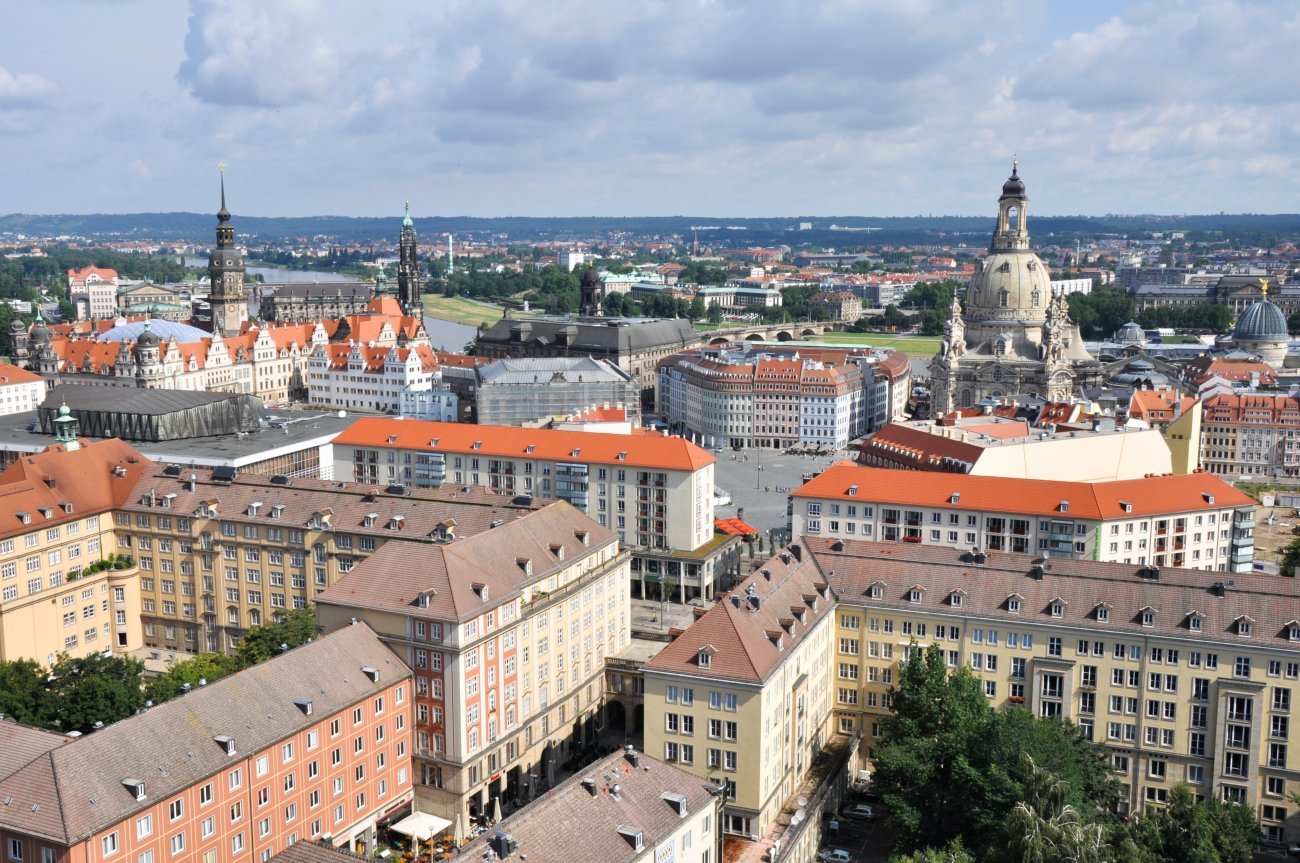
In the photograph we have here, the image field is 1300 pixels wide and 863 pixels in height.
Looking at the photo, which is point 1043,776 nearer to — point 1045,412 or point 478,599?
point 478,599

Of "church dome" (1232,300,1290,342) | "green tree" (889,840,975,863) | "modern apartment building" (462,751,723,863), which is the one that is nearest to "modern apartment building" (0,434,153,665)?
"modern apartment building" (462,751,723,863)

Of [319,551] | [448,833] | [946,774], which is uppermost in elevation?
[319,551]

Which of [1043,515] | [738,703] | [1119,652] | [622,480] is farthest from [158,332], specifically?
[1119,652]

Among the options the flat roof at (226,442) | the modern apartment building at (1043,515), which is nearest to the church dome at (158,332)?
the flat roof at (226,442)

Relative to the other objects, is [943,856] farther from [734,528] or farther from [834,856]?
[734,528]

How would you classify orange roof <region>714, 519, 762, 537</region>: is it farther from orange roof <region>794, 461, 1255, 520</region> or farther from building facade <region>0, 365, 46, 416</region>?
building facade <region>0, 365, 46, 416</region>

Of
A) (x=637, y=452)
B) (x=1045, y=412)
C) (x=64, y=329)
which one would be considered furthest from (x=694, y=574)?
(x=64, y=329)
